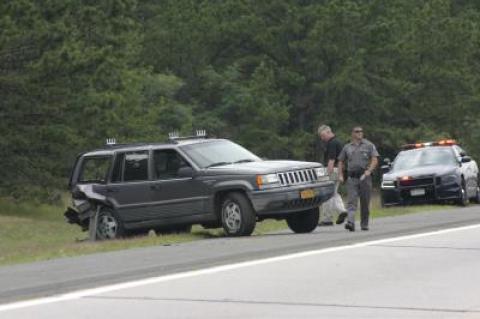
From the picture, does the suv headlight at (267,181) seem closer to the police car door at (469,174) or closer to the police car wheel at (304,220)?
the police car wheel at (304,220)

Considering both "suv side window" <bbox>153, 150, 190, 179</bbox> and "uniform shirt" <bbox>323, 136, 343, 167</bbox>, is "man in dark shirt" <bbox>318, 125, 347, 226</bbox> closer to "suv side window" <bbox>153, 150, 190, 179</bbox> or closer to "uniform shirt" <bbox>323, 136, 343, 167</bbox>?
"uniform shirt" <bbox>323, 136, 343, 167</bbox>

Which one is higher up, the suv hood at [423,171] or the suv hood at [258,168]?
the suv hood at [258,168]

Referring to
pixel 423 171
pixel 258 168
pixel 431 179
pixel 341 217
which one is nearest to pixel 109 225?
pixel 258 168

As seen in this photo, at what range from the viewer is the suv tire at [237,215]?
16875 millimetres

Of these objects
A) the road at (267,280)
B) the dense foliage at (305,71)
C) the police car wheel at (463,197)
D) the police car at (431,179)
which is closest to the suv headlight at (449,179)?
the police car at (431,179)

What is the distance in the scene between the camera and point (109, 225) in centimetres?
1852

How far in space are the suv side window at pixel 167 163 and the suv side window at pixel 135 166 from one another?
207 mm

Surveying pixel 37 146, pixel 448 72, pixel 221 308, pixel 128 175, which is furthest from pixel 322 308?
pixel 448 72

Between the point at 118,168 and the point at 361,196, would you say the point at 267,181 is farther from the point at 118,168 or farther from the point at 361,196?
the point at 118,168

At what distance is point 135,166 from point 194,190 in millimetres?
1526

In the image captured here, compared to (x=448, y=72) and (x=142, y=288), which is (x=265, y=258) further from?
(x=448, y=72)

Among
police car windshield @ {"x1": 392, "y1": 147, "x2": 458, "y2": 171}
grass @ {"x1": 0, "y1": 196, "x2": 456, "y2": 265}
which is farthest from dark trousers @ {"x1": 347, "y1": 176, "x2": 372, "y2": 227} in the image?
police car windshield @ {"x1": 392, "y1": 147, "x2": 458, "y2": 171}

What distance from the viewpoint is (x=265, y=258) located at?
13.5 meters

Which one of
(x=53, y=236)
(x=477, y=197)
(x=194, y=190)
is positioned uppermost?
(x=194, y=190)
